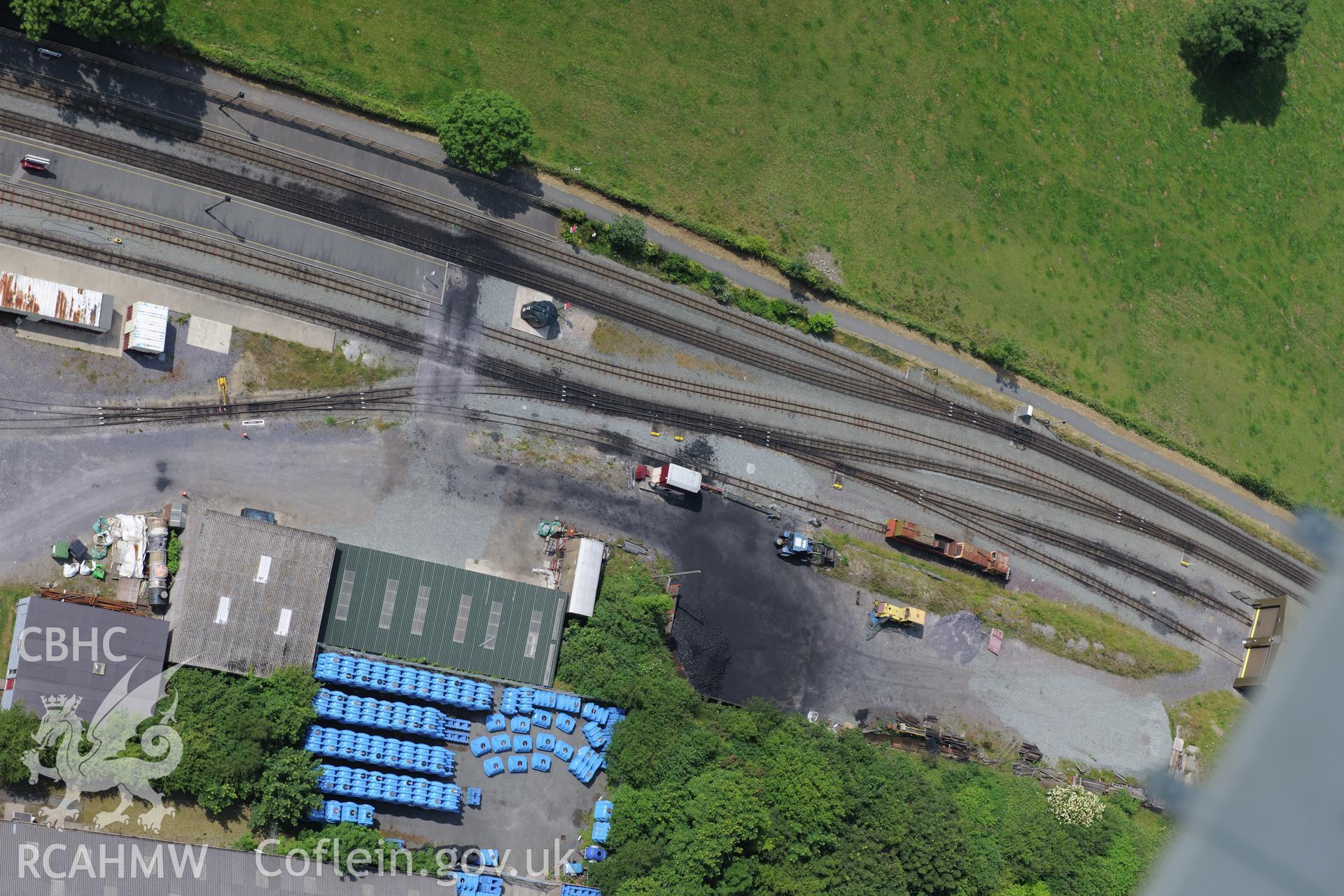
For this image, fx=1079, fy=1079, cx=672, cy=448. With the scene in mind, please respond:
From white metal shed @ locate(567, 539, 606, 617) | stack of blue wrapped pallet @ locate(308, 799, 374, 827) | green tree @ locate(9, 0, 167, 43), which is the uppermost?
green tree @ locate(9, 0, 167, 43)

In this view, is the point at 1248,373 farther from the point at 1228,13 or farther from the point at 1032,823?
the point at 1032,823

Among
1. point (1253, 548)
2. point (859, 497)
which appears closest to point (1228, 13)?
point (1253, 548)

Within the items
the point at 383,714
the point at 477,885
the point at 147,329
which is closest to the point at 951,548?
the point at 477,885

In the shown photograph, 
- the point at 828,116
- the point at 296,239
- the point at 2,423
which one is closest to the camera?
the point at 2,423

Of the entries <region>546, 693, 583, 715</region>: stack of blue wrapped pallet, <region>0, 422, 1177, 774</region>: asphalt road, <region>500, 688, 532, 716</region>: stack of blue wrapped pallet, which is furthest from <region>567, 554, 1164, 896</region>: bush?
<region>0, 422, 1177, 774</region>: asphalt road

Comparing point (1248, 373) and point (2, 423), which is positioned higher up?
point (1248, 373)

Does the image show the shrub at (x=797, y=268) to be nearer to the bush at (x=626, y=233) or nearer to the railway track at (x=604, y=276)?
the railway track at (x=604, y=276)

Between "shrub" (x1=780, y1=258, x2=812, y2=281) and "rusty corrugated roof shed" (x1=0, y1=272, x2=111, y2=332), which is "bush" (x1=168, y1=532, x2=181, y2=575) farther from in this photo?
"shrub" (x1=780, y1=258, x2=812, y2=281)
